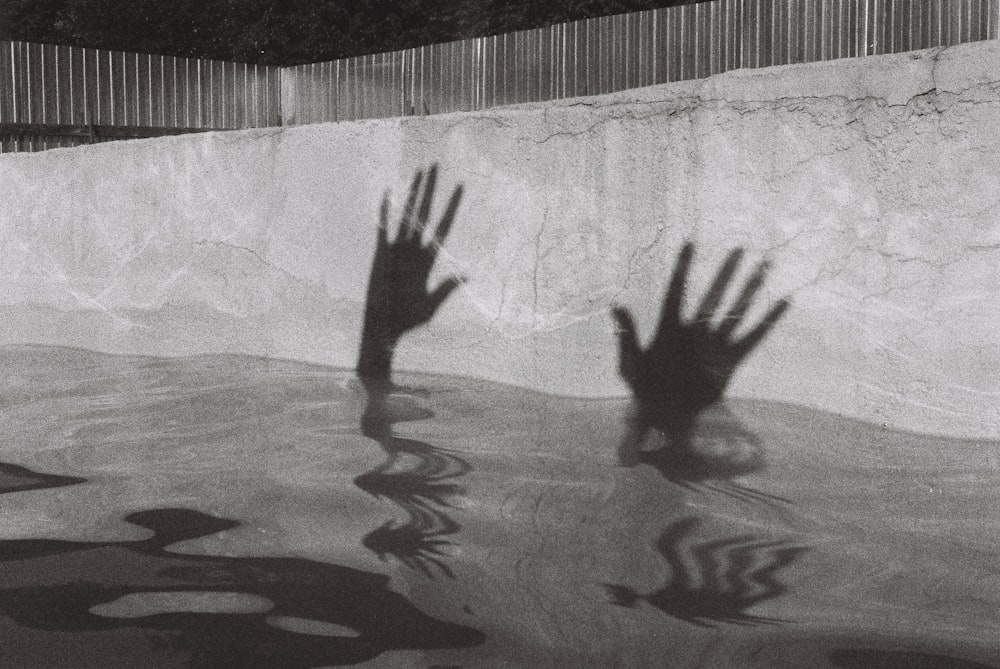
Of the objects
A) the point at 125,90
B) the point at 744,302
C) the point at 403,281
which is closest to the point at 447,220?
the point at 403,281

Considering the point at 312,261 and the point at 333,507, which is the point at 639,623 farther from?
the point at 312,261

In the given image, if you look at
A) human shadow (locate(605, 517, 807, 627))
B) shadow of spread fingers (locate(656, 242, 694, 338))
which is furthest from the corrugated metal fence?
human shadow (locate(605, 517, 807, 627))

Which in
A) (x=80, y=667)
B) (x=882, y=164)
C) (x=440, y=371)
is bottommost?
(x=80, y=667)

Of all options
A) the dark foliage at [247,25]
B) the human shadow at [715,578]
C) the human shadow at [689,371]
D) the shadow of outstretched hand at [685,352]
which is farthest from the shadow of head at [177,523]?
the dark foliage at [247,25]

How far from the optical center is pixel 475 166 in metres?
4.48

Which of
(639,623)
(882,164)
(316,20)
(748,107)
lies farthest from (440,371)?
(316,20)

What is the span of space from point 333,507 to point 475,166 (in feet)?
6.19

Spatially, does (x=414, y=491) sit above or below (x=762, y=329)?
below

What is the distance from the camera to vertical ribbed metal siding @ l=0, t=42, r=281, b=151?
8992mm

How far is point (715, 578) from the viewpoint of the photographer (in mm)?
2385

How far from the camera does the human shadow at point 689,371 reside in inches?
139

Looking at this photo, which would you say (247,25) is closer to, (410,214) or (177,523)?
(410,214)

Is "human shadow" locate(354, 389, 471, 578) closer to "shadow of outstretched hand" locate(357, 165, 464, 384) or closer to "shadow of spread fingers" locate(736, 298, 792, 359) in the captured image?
"shadow of outstretched hand" locate(357, 165, 464, 384)

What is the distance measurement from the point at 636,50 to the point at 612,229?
10.8 feet
